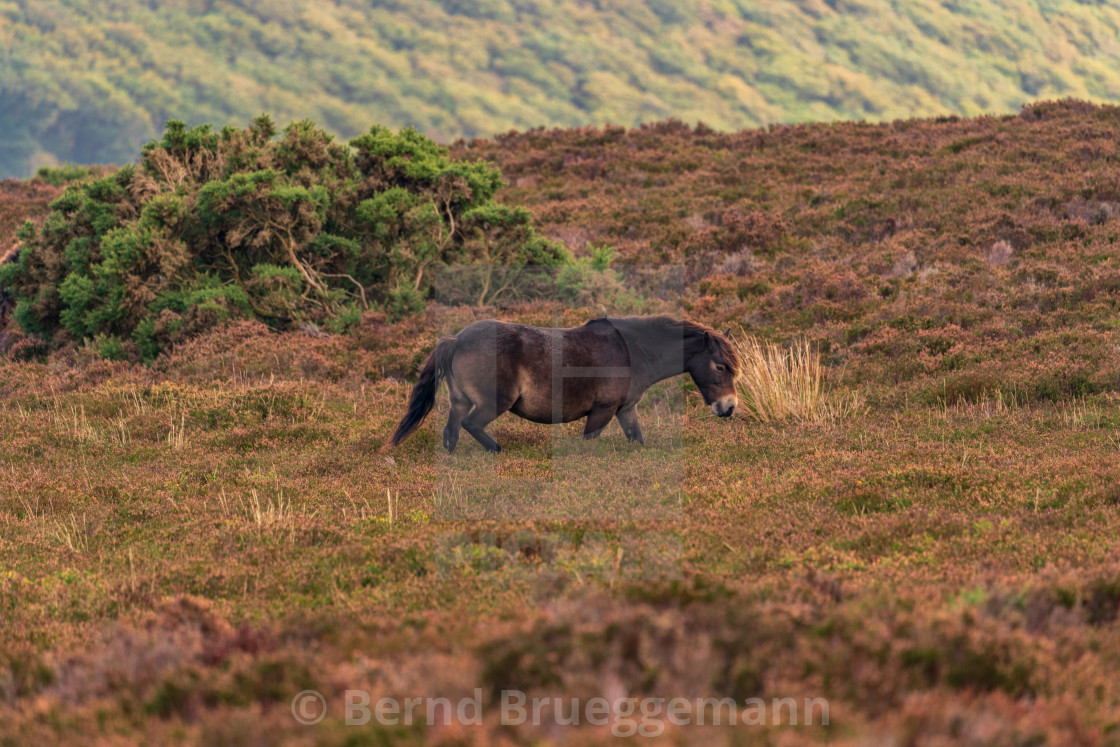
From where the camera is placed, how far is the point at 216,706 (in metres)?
3.67

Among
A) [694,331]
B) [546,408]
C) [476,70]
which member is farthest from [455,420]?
[476,70]

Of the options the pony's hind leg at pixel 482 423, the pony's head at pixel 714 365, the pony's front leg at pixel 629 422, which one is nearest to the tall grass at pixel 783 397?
the pony's head at pixel 714 365

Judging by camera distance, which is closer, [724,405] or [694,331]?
[724,405]

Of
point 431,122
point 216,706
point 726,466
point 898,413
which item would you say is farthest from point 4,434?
point 431,122

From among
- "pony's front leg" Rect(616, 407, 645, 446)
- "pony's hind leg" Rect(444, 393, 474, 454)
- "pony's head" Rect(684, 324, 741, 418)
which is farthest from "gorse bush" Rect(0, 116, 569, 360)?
"pony's head" Rect(684, 324, 741, 418)

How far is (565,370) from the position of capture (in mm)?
11031

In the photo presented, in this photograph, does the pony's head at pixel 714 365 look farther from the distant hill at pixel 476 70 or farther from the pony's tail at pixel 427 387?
the distant hill at pixel 476 70

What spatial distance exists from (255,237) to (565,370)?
11.0 metres

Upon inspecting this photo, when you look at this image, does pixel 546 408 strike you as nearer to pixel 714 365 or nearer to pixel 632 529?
pixel 714 365

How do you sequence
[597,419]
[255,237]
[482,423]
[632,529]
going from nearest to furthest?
[632,529], [482,423], [597,419], [255,237]

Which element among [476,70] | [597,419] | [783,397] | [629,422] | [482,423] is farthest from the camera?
[476,70]

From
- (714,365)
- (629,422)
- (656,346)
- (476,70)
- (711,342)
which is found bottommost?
(629,422)

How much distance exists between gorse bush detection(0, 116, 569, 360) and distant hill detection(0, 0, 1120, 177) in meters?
128

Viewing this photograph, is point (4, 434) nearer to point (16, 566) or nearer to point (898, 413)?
point (16, 566)
